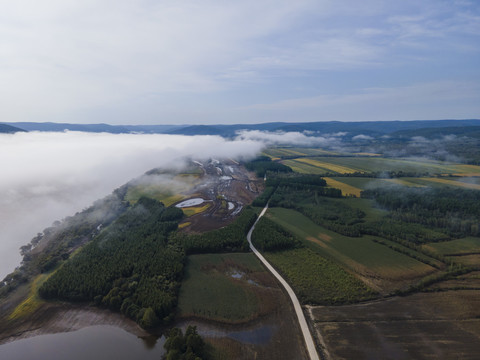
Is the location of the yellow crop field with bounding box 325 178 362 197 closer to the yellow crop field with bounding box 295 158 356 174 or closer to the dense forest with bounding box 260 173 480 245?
the dense forest with bounding box 260 173 480 245

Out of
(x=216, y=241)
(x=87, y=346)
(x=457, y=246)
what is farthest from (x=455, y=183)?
(x=87, y=346)

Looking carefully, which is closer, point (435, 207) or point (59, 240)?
point (59, 240)

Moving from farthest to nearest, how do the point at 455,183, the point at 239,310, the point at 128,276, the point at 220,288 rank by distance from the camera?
the point at 455,183
the point at 128,276
the point at 220,288
the point at 239,310

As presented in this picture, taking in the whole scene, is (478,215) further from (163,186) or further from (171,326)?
(163,186)

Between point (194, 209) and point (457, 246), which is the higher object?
point (194, 209)

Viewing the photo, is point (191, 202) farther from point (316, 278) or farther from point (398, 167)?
point (398, 167)

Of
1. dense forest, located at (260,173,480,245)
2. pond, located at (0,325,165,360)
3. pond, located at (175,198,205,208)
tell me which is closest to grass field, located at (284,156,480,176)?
dense forest, located at (260,173,480,245)
